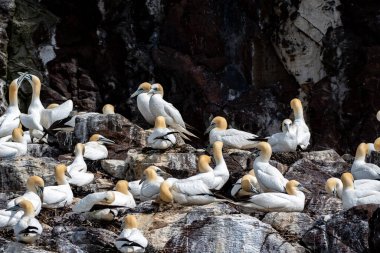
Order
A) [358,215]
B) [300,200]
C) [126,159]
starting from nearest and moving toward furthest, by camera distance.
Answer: [358,215] < [300,200] < [126,159]

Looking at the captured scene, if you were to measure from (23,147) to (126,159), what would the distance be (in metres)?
1.70

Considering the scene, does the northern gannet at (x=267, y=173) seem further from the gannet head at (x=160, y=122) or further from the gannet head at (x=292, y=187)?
the gannet head at (x=160, y=122)

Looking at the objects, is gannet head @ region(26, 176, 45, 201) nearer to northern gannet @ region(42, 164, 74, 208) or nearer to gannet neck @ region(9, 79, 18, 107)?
northern gannet @ region(42, 164, 74, 208)

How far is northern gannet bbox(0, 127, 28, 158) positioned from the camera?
83.1 feet

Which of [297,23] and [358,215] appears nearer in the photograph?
[358,215]

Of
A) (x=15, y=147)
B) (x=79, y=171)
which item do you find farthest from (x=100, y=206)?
(x=15, y=147)

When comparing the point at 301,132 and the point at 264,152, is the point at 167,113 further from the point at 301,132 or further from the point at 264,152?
the point at 264,152

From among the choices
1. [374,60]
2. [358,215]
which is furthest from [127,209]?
[374,60]

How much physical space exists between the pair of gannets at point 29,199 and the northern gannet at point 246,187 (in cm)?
271

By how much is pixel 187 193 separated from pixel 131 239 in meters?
2.04

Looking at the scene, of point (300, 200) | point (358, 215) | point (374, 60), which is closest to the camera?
point (358, 215)

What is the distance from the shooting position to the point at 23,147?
2556 centimetres

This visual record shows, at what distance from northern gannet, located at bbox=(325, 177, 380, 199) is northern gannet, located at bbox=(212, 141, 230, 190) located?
4.85 ft

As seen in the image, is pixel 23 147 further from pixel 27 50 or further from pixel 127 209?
pixel 27 50
